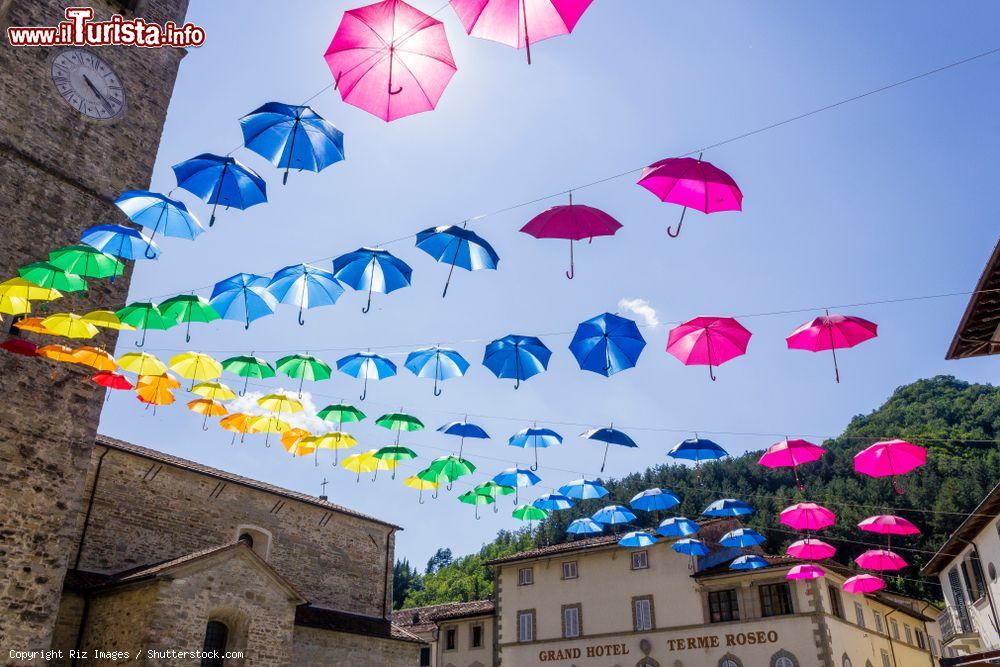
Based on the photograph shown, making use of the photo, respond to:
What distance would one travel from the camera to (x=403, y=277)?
1236 cm

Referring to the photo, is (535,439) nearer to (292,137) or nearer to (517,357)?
(517,357)

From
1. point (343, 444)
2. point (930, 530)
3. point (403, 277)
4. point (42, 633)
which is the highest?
point (930, 530)

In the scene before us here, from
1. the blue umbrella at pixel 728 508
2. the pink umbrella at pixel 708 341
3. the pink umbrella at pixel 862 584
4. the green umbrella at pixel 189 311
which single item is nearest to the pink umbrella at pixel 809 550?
the blue umbrella at pixel 728 508

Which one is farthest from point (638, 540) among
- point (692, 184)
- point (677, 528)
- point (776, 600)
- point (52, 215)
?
point (52, 215)

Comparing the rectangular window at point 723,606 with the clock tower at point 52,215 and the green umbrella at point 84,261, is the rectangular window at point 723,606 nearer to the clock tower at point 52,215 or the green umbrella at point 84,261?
the clock tower at point 52,215

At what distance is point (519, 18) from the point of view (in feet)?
24.3

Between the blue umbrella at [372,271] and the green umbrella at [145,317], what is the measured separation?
3.48 m

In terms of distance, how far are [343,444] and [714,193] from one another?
10.3 meters

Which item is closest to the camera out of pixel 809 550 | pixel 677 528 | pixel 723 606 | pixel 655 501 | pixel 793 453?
pixel 793 453

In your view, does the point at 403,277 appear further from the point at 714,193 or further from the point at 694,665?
the point at 694,665

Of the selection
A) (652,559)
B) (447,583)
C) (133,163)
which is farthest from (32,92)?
(447,583)

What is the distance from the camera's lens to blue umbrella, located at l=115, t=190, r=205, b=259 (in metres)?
11.7

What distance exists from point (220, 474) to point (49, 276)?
43.3ft

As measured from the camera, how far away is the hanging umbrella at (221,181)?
1070 cm
